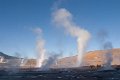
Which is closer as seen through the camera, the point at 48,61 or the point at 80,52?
the point at 48,61

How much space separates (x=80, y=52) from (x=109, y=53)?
98.2 feet

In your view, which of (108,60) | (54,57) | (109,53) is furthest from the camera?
(54,57)

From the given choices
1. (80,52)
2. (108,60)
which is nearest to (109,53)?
(108,60)

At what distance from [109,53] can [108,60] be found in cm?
1114

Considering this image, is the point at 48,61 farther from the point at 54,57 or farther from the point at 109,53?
the point at 109,53

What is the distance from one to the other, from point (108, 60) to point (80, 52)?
38103 mm

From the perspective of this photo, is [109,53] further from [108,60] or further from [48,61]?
[48,61]

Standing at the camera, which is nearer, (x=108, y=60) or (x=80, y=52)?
(x=108, y=60)

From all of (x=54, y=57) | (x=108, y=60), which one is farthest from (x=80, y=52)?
(x=108, y=60)

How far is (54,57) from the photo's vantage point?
187125mm

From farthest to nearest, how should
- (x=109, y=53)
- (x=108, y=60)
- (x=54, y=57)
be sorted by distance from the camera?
(x=54, y=57) → (x=109, y=53) → (x=108, y=60)

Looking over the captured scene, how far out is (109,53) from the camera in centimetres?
17075

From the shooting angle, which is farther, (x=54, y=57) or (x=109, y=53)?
(x=54, y=57)

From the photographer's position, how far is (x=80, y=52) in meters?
196
